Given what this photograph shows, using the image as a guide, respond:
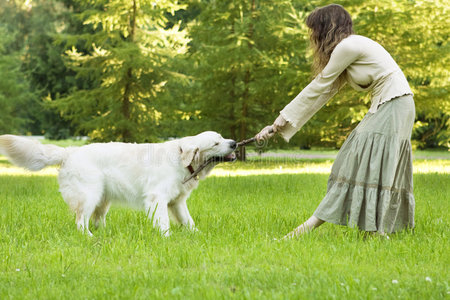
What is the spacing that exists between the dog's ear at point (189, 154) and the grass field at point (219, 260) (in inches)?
28.2

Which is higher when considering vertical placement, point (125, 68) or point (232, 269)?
point (125, 68)

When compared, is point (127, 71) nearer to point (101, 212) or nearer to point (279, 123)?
point (101, 212)

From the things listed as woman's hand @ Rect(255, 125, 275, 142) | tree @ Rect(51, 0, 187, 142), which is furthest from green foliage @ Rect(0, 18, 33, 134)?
woman's hand @ Rect(255, 125, 275, 142)

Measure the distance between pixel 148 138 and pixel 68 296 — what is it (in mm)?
14724

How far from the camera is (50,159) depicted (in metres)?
5.50

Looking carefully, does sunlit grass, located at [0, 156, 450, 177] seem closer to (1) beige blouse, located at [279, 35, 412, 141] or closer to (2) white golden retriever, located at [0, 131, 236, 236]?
(2) white golden retriever, located at [0, 131, 236, 236]

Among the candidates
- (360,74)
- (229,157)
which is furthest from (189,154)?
(360,74)

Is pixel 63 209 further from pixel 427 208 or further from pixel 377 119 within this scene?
pixel 427 208

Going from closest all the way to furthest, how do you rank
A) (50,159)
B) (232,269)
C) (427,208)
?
(232,269)
(50,159)
(427,208)

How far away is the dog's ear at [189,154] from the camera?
5281 millimetres

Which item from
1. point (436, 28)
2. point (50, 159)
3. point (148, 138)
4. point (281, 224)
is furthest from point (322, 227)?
point (148, 138)

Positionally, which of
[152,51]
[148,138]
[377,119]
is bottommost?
[148,138]

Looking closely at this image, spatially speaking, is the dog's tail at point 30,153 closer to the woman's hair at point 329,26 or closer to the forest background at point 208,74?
the woman's hair at point 329,26

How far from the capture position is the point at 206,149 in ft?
17.5
